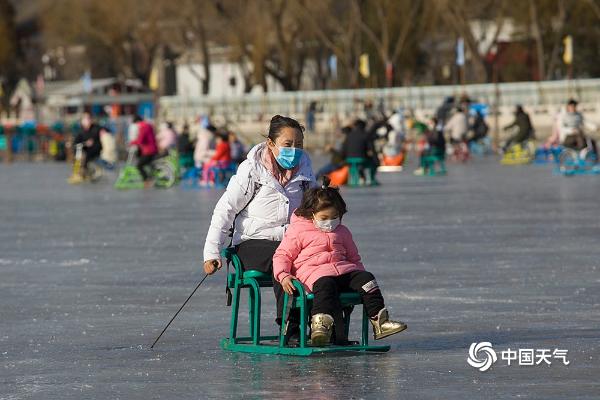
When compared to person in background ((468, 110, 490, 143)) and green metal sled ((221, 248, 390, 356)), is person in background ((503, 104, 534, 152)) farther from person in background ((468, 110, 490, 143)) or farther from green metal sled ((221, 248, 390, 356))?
green metal sled ((221, 248, 390, 356))

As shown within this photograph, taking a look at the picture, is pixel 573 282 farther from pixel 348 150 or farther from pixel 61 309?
pixel 348 150

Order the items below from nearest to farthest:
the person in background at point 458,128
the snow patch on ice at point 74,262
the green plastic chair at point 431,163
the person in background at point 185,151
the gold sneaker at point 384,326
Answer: the gold sneaker at point 384,326, the snow patch on ice at point 74,262, the person in background at point 185,151, the green plastic chair at point 431,163, the person in background at point 458,128

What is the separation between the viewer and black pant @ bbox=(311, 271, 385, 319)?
8719mm

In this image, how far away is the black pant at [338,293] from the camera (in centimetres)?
872

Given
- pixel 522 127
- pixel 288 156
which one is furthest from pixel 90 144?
pixel 288 156

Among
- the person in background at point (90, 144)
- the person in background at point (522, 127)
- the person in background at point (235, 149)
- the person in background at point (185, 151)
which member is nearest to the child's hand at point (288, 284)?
the person in background at point (235, 149)

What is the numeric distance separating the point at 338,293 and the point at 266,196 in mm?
694

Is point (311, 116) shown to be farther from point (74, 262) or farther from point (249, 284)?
point (249, 284)

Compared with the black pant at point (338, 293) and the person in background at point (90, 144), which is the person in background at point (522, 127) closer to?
the person in background at point (90, 144)

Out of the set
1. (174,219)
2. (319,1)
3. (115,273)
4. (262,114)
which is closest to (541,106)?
(262,114)

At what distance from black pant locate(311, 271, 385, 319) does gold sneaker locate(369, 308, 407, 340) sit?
28mm

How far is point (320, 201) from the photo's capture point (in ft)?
29.1

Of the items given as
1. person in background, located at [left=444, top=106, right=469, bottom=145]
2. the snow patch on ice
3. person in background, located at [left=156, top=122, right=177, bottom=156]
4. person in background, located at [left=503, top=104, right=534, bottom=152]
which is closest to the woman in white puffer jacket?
the snow patch on ice

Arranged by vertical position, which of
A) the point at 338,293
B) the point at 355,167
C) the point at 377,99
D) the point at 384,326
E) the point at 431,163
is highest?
the point at 377,99
